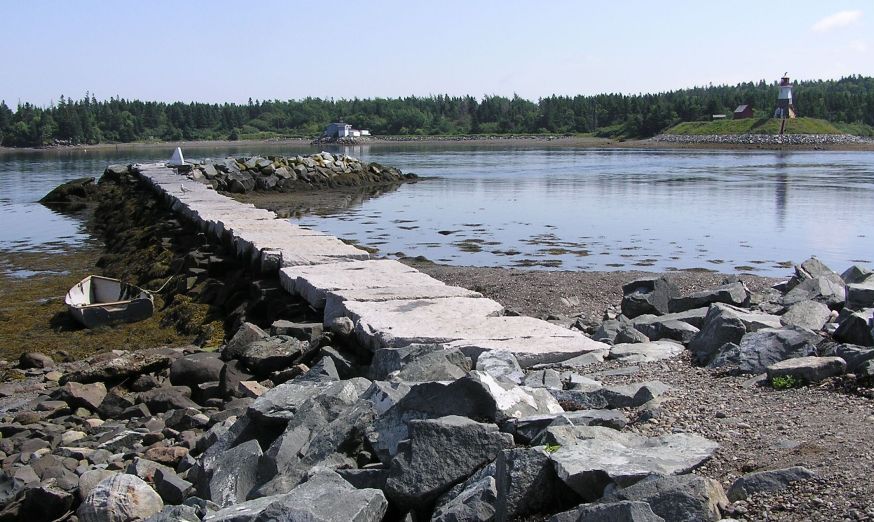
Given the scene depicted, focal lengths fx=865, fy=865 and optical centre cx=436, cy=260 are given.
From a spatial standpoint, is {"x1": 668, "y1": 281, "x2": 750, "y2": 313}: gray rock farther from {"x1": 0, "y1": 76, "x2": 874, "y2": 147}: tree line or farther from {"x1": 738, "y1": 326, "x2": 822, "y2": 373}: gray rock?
{"x1": 0, "y1": 76, "x2": 874, "y2": 147}: tree line

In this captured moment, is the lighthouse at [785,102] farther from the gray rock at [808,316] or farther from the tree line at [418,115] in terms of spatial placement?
the gray rock at [808,316]

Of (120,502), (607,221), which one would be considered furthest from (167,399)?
(607,221)

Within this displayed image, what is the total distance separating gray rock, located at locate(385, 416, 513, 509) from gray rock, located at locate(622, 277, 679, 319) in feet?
14.6

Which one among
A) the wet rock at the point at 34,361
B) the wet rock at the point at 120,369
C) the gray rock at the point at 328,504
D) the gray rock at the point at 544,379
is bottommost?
the wet rock at the point at 34,361

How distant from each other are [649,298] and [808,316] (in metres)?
1.67

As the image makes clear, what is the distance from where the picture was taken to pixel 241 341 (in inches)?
269

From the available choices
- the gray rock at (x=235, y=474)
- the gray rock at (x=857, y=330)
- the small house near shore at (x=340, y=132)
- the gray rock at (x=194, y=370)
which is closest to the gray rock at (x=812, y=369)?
the gray rock at (x=857, y=330)

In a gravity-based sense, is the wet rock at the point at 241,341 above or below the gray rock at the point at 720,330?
below

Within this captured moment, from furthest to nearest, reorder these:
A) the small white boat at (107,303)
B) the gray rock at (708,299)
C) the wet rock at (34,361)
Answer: the small white boat at (107,303) < the wet rock at (34,361) < the gray rock at (708,299)

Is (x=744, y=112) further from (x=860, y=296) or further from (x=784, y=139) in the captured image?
(x=860, y=296)

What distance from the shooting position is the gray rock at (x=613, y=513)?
2765 mm

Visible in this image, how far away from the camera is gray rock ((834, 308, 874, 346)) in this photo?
514 cm

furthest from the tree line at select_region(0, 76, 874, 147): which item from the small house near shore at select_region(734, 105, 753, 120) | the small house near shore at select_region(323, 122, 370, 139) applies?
the small house near shore at select_region(323, 122, 370, 139)

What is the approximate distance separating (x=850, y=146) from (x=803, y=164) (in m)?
36.9
